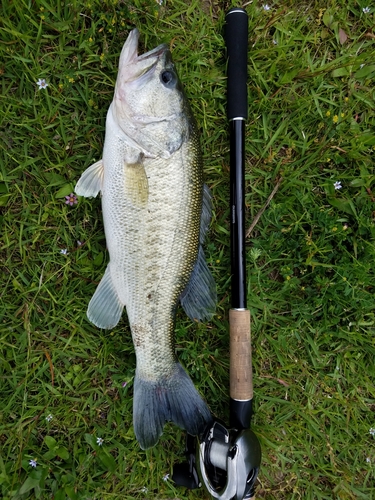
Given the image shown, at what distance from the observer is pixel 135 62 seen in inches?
75.6


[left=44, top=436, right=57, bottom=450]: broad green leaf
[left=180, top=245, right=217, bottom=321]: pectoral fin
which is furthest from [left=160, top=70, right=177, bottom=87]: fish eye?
[left=44, top=436, right=57, bottom=450]: broad green leaf

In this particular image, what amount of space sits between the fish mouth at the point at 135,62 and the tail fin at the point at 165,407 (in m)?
1.46

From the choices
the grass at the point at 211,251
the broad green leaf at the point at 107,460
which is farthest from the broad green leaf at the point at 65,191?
the broad green leaf at the point at 107,460

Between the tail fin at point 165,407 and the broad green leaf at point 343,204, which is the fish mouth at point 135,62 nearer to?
the broad green leaf at point 343,204

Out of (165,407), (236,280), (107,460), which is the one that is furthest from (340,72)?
(107,460)

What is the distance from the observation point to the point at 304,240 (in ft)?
7.75

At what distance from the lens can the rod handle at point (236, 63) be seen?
7.18 ft

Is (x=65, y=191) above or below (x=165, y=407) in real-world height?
above

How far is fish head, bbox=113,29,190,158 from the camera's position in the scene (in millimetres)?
1897

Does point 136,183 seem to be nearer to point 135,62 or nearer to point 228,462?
point 135,62

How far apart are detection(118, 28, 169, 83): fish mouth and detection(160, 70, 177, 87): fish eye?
0.19 ft

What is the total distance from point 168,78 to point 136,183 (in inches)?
20.6

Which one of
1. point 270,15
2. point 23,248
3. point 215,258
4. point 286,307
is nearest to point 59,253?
point 23,248

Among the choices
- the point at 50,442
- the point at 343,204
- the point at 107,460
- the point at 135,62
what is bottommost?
the point at 107,460
